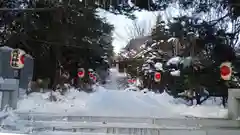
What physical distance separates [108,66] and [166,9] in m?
2.25

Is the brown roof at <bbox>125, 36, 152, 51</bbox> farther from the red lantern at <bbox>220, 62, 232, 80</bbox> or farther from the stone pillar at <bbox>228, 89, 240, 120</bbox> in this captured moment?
the stone pillar at <bbox>228, 89, 240, 120</bbox>

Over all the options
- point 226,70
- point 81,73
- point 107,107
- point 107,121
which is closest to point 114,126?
point 107,121

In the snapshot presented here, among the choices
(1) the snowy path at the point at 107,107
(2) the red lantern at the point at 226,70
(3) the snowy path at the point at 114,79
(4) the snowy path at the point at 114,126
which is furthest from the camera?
(3) the snowy path at the point at 114,79

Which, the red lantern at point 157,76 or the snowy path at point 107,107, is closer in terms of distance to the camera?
the snowy path at point 107,107

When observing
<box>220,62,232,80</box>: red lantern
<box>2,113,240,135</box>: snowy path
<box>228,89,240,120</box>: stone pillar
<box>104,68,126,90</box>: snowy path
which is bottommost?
<box>2,113,240,135</box>: snowy path

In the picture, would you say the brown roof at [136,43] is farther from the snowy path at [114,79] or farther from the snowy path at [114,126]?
the snowy path at [114,126]

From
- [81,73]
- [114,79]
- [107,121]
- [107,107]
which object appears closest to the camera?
[107,121]

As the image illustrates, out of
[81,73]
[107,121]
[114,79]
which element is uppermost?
[81,73]

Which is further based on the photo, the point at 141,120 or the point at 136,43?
the point at 136,43

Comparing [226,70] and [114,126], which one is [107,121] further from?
[226,70]

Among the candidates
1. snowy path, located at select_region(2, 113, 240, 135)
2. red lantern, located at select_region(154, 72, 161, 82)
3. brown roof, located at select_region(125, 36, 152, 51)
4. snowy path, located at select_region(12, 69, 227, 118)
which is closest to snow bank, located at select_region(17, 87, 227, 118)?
snowy path, located at select_region(12, 69, 227, 118)

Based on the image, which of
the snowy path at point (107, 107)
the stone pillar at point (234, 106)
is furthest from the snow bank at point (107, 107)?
the stone pillar at point (234, 106)

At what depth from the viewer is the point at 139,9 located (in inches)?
164

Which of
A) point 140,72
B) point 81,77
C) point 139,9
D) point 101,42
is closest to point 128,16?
point 139,9
